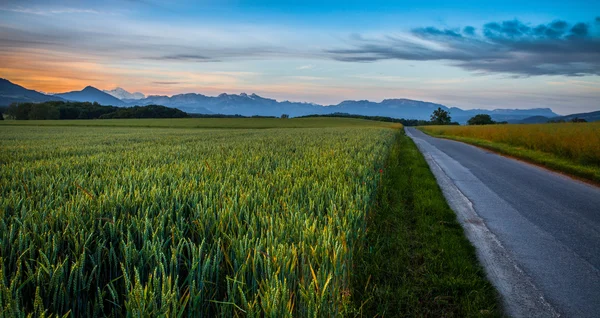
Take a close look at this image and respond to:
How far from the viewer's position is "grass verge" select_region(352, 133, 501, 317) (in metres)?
3.75

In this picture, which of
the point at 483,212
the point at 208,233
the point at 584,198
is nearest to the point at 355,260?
the point at 208,233

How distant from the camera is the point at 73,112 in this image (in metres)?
120

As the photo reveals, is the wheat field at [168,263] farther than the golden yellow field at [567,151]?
No

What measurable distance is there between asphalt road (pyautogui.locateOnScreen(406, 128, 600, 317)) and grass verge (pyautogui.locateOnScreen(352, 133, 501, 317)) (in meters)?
0.27

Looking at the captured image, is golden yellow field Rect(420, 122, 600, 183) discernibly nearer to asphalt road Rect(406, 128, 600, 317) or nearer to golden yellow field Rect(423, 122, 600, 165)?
golden yellow field Rect(423, 122, 600, 165)

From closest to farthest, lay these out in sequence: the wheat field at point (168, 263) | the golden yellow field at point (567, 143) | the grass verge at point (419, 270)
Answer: the wheat field at point (168, 263)
the grass verge at point (419, 270)
the golden yellow field at point (567, 143)

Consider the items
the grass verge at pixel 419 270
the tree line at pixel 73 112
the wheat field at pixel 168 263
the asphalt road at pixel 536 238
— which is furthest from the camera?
the tree line at pixel 73 112

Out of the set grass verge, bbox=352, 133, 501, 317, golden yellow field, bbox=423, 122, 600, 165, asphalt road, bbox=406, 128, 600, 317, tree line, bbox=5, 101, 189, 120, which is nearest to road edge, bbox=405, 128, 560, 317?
asphalt road, bbox=406, 128, 600, 317

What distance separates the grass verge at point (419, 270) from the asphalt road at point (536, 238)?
0.27m

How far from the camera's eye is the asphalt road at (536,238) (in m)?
4.00

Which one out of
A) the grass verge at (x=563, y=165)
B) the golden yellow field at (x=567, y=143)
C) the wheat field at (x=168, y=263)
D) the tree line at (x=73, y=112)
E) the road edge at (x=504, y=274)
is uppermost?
the tree line at (x=73, y=112)

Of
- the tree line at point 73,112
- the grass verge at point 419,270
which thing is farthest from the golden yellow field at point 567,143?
the tree line at point 73,112

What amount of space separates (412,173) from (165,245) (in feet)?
37.2

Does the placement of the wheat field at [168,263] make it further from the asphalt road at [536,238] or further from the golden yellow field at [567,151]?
the golden yellow field at [567,151]
